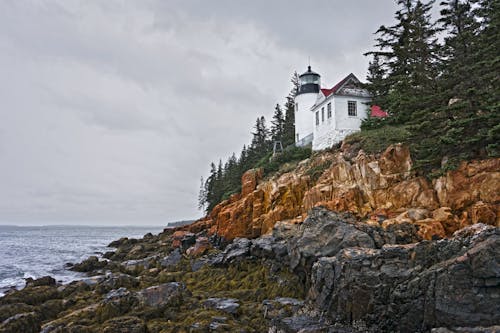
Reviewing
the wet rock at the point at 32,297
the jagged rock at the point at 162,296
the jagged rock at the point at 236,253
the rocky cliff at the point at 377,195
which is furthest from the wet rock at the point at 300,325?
the wet rock at the point at 32,297

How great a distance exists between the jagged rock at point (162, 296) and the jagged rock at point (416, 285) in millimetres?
4737

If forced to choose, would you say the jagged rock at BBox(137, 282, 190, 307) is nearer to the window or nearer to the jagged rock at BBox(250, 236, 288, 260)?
the jagged rock at BBox(250, 236, 288, 260)

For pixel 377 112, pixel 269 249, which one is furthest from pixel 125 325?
pixel 377 112

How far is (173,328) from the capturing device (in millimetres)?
10016

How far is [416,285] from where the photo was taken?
749 centimetres

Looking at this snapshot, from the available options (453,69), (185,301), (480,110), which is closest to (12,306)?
(185,301)

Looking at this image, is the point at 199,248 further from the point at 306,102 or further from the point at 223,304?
the point at 306,102

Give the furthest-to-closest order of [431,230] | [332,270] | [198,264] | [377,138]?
[377,138] → [198,264] → [431,230] → [332,270]

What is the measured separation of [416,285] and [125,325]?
7.66 m

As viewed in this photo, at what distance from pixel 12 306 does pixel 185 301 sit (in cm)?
641

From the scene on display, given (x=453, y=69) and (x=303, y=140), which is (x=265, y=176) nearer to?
(x=303, y=140)

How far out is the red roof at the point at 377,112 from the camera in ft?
90.8

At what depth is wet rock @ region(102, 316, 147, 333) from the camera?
9.57 metres

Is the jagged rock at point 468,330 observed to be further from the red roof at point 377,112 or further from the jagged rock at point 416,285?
the red roof at point 377,112
